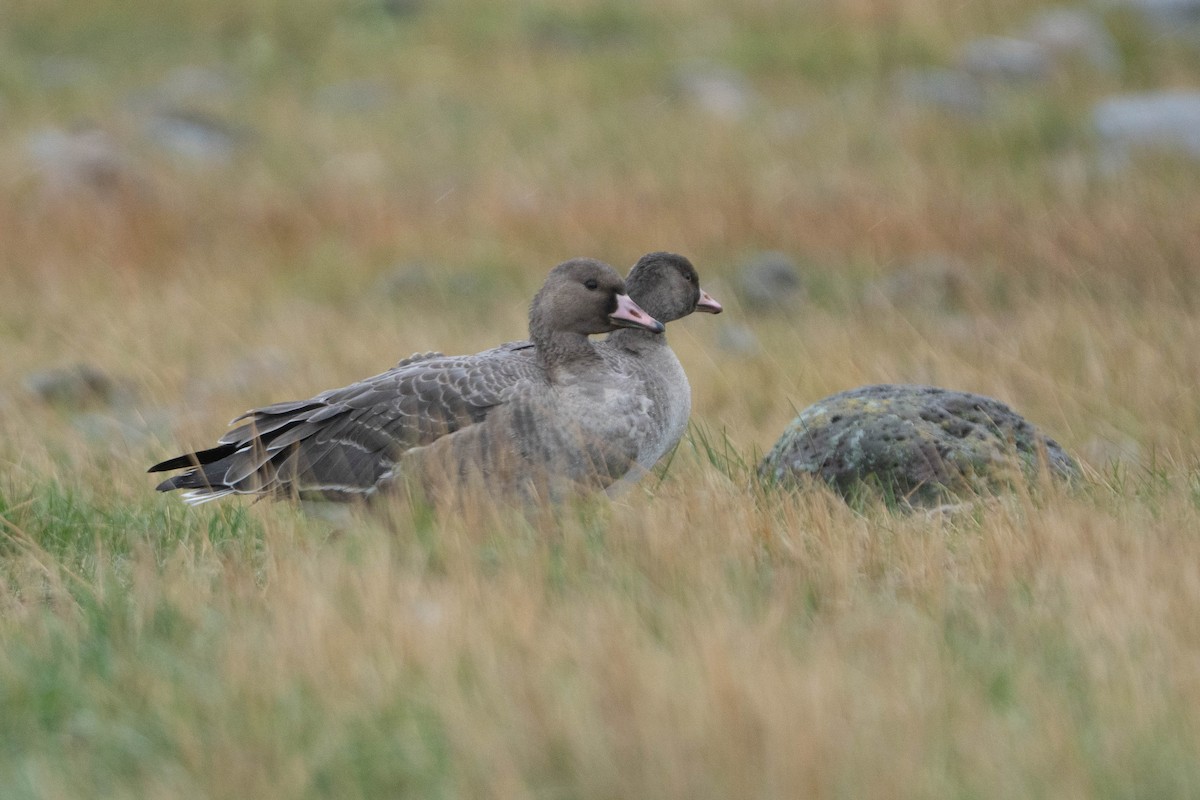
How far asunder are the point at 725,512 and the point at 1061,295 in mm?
5839

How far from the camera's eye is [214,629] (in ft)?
13.7

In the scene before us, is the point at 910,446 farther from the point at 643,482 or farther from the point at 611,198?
the point at 611,198

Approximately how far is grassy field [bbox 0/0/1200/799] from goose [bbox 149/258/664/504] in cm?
21

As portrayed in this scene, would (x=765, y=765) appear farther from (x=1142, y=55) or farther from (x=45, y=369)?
(x=1142, y=55)

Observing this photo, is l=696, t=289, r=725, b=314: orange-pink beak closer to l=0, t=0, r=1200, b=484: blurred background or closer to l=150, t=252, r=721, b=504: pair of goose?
l=150, t=252, r=721, b=504: pair of goose

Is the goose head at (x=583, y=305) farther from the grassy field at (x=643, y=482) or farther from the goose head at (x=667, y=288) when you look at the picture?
the grassy field at (x=643, y=482)

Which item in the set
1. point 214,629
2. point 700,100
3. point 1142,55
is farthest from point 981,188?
point 214,629

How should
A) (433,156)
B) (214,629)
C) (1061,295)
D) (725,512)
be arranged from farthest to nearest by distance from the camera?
(433,156)
(1061,295)
(725,512)
(214,629)

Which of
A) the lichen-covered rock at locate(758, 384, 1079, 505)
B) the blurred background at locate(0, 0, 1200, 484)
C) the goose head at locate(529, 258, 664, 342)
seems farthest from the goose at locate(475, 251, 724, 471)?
the blurred background at locate(0, 0, 1200, 484)

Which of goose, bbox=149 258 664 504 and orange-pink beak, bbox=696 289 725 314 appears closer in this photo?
goose, bbox=149 258 664 504

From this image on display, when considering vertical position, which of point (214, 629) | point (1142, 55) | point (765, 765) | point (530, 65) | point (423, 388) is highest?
point (530, 65)

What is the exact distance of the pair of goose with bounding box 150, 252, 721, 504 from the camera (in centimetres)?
537

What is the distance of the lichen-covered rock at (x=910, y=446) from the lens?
18.5ft

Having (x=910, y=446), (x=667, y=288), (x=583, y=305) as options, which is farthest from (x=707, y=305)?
(x=910, y=446)
